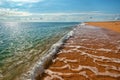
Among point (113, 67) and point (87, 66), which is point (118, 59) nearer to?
point (113, 67)

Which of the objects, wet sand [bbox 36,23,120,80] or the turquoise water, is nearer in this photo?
wet sand [bbox 36,23,120,80]

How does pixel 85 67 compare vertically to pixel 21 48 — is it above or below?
above

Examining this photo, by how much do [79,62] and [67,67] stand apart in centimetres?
117

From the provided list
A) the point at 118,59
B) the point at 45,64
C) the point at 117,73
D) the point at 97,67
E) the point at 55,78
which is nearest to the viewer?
the point at 55,78

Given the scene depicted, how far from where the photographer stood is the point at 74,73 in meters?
8.73

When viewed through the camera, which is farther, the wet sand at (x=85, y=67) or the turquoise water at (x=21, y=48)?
the turquoise water at (x=21, y=48)

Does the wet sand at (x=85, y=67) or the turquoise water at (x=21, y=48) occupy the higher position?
the wet sand at (x=85, y=67)

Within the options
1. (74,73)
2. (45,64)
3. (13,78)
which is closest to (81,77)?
(74,73)

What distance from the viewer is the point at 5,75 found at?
31.9ft

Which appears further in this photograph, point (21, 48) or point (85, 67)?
point (21, 48)

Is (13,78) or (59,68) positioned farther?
(59,68)

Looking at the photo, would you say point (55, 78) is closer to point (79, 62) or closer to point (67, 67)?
point (67, 67)

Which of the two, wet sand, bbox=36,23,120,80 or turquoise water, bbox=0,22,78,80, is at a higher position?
wet sand, bbox=36,23,120,80

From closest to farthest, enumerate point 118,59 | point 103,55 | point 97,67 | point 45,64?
point 97,67
point 45,64
point 118,59
point 103,55
